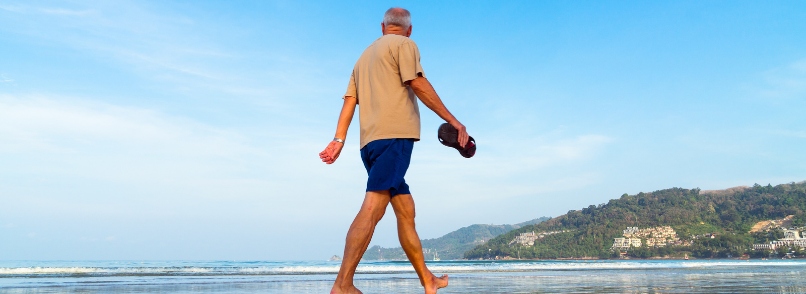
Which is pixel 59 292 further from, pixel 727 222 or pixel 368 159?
pixel 727 222

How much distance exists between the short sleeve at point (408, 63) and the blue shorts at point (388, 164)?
38 cm

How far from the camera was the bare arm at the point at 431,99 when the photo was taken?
2.58 metres

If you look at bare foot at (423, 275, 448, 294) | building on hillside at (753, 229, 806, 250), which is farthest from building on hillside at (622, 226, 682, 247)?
bare foot at (423, 275, 448, 294)

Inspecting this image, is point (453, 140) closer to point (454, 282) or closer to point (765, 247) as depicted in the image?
point (454, 282)

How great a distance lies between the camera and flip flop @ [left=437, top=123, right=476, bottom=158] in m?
2.60

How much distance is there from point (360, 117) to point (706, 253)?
93.2 meters

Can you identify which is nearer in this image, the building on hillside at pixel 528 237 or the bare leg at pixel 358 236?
the bare leg at pixel 358 236

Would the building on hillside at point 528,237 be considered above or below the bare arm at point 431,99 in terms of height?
below

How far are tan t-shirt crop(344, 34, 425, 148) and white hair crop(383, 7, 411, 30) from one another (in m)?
0.17

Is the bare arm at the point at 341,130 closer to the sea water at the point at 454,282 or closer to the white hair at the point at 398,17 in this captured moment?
the white hair at the point at 398,17

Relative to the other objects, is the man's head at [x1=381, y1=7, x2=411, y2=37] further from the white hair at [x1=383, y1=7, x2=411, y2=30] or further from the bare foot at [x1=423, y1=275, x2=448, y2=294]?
the bare foot at [x1=423, y1=275, x2=448, y2=294]

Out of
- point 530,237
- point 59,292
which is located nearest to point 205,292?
point 59,292

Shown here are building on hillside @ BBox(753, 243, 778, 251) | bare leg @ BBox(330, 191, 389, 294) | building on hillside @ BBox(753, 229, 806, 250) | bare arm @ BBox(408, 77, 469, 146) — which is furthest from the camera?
building on hillside @ BBox(753, 243, 778, 251)

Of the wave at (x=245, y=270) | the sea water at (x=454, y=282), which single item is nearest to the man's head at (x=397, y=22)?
the sea water at (x=454, y=282)
